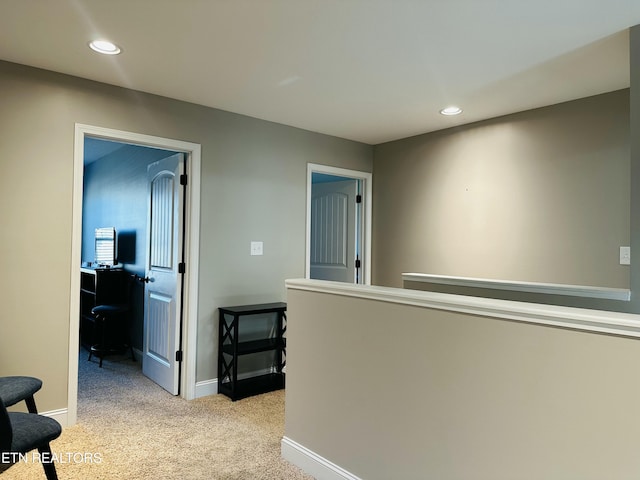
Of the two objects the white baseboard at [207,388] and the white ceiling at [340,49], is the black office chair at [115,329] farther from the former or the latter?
the white ceiling at [340,49]

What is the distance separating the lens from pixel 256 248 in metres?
3.80

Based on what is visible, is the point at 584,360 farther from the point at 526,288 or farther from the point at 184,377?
the point at 184,377

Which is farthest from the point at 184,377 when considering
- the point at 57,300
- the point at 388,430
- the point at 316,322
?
the point at 388,430

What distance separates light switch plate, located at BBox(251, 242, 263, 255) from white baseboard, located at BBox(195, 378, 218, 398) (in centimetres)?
111

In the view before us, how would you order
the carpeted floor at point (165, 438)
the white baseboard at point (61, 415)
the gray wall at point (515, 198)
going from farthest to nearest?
the gray wall at point (515, 198) < the white baseboard at point (61, 415) < the carpeted floor at point (165, 438)

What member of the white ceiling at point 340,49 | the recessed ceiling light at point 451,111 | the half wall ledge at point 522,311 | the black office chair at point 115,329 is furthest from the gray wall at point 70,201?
the half wall ledge at point 522,311

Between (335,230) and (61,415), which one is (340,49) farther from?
(61,415)

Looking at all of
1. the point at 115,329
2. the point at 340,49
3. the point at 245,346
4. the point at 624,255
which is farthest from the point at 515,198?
the point at 115,329

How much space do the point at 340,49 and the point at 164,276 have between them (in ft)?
7.78

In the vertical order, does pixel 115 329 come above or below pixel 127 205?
below

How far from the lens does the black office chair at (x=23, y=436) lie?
4.92ft

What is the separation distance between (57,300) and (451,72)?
116 inches

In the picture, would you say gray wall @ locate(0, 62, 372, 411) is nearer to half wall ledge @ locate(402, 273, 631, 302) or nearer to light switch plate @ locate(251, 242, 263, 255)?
light switch plate @ locate(251, 242, 263, 255)

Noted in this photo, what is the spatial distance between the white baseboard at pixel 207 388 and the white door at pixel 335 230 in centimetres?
177
